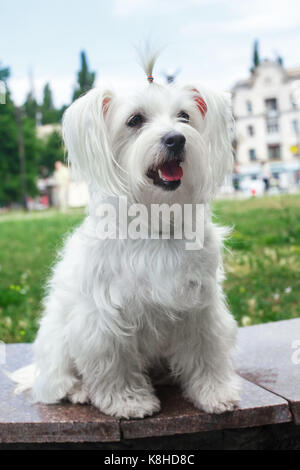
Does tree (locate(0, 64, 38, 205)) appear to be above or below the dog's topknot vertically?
above

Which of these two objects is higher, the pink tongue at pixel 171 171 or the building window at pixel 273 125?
the building window at pixel 273 125

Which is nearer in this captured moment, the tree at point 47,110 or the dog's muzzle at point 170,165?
the dog's muzzle at point 170,165

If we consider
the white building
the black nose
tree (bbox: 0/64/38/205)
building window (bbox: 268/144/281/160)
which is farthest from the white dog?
building window (bbox: 268/144/281/160)

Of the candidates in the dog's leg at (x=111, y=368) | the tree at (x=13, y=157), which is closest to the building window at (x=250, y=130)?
the tree at (x=13, y=157)

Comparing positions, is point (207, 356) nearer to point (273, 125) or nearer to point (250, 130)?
point (273, 125)

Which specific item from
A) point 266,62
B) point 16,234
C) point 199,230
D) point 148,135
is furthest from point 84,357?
point 266,62

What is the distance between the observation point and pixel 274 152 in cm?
6069

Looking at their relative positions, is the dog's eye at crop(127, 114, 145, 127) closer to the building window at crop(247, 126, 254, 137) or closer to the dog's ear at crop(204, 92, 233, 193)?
the dog's ear at crop(204, 92, 233, 193)

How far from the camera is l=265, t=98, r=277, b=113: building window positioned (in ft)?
197

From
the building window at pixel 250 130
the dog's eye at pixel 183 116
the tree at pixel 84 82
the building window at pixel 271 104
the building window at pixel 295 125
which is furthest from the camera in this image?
the building window at pixel 250 130

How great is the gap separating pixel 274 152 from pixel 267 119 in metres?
3.61

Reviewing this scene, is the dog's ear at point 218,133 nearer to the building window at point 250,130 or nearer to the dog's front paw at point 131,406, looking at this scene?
the dog's front paw at point 131,406

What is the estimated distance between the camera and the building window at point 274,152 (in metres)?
60.4

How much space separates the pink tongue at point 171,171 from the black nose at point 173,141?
0.26ft
